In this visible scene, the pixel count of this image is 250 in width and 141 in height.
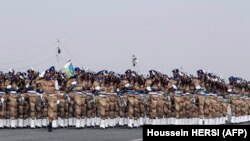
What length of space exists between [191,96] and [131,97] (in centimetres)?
316

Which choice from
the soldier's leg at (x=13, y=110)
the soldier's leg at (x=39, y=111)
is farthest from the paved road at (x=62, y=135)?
the soldier's leg at (x=39, y=111)

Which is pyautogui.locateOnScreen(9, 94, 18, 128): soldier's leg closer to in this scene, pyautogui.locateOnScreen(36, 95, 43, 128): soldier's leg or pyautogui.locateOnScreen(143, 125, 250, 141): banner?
pyautogui.locateOnScreen(36, 95, 43, 128): soldier's leg

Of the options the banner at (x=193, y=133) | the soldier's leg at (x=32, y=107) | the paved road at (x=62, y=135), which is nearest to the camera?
the banner at (x=193, y=133)


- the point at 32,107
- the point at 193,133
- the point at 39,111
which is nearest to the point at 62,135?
the point at 32,107

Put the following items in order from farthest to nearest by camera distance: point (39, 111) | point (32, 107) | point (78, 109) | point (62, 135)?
1. point (78, 109)
2. point (39, 111)
3. point (32, 107)
4. point (62, 135)

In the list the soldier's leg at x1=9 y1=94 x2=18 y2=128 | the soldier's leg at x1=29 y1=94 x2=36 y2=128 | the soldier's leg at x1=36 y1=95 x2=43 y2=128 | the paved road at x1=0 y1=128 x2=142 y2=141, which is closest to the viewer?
the paved road at x1=0 y1=128 x2=142 y2=141

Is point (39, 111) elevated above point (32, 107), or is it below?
below

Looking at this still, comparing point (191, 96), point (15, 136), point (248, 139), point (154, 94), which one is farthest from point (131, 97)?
point (248, 139)

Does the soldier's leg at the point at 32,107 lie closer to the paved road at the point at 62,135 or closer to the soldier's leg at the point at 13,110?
the soldier's leg at the point at 13,110

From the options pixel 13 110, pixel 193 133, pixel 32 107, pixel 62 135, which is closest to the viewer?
pixel 193 133

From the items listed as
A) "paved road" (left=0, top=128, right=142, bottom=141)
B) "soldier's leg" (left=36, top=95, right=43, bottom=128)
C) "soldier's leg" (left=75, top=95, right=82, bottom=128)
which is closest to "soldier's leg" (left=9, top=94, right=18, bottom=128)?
"soldier's leg" (left=36, top=95, right=43, bottom=128)

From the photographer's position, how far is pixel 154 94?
997 inches

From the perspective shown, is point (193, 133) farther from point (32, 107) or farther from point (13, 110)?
point (13, 110)

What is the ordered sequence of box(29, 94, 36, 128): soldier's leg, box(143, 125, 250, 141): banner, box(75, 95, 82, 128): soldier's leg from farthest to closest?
box(75, 95, 82, 128): soldier's leg → box(29, 94, 36, 128): soldier's leg → box(143, 125, 250, 141): banner
